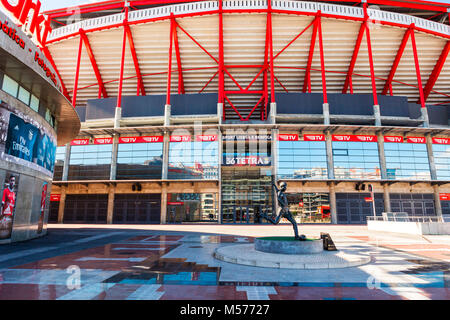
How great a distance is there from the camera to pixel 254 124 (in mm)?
31953

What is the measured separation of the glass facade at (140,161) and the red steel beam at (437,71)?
41910 millimetres

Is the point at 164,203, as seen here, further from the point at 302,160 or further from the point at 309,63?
the point at 309,63

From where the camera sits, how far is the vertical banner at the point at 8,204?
12.8 metres

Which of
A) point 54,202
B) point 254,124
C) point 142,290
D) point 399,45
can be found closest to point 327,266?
point 142,290

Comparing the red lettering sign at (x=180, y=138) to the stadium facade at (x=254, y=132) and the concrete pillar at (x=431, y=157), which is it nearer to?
the stadium facade at (x=254, y=132)

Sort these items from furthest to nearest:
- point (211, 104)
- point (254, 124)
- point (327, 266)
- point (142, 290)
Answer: point (211, 104)
point (254, 124)
point (327, 266)
point (142, 290)

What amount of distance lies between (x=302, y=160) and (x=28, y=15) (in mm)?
29291

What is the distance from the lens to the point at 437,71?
38188mm

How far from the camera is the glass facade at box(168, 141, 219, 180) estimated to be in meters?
31.9

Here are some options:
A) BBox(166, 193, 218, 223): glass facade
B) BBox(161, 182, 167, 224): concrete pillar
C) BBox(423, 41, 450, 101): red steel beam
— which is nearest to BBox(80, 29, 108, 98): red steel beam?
BBox(161, 182, 167, 224): concrete pillar

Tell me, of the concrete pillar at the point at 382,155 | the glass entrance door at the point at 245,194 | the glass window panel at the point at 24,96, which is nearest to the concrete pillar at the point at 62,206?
the glass entrance door at the point at 245,194

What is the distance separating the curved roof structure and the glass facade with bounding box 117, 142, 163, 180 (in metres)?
9.29
